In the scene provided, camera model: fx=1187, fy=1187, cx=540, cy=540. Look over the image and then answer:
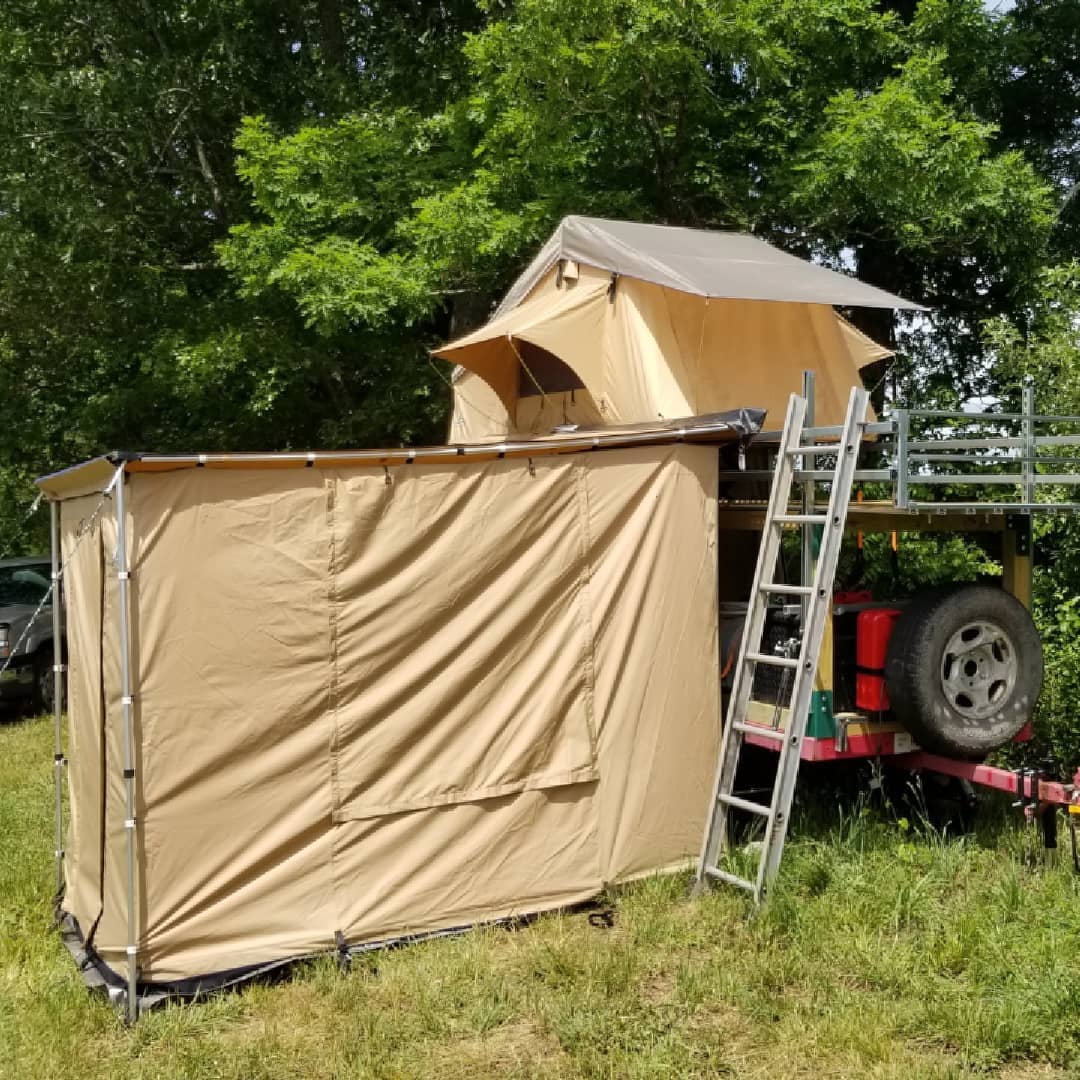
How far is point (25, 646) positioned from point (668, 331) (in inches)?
276

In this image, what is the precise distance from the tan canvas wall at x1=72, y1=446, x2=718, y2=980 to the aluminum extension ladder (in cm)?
24


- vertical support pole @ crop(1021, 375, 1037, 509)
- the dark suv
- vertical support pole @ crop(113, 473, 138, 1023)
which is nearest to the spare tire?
vertical support pole @ crop(1021, 375, 1037, 509)

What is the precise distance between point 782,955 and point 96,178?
14.3m

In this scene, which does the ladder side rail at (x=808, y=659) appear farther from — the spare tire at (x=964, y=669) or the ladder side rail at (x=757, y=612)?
the spare tire at (x=964, y=669)

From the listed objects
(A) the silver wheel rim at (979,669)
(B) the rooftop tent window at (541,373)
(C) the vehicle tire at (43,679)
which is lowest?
(C) the vehicle tire at (43,679)

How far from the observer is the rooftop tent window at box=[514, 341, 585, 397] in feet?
29.1

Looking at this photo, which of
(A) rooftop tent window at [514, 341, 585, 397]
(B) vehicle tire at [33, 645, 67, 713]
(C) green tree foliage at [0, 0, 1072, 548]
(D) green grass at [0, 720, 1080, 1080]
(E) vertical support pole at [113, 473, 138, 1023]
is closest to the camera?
(D) green grass at [0, 720, 1080, 1080]

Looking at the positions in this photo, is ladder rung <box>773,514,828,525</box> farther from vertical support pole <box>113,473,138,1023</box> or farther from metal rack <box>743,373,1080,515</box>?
vertical support pole <box>113,473,138,1023</box>

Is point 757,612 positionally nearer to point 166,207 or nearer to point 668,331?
point 668,331

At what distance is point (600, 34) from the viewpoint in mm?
11547

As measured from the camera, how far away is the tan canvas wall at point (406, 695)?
5.12 m

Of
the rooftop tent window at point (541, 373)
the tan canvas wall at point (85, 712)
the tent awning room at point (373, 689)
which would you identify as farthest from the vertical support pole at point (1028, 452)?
the tan canvas wall at point (85, 712)

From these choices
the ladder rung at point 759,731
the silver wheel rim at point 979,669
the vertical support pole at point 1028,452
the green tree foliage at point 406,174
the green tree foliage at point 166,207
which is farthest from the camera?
the green tree foliage at point 166,207

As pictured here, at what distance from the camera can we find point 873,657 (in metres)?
6.05
